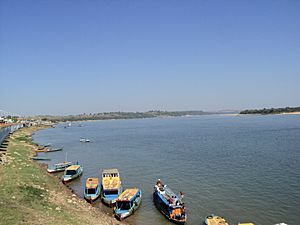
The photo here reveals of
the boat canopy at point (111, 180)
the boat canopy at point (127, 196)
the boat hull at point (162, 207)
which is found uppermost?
the boat canopy at point (111, 180)

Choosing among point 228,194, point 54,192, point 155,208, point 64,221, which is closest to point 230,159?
point 228,194

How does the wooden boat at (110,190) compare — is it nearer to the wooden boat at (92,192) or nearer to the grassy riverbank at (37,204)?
the wooden boat at (92,192)

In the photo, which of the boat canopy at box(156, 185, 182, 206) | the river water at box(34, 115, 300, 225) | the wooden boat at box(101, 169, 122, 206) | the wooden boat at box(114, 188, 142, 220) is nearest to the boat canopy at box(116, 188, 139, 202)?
the wooden boat at box(114, 188, 142, 220)

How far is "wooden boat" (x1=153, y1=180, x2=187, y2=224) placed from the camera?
1219 inches

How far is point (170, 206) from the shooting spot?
3186 centimetres

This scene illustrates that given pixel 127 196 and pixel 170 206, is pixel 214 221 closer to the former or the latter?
pixel 170 206

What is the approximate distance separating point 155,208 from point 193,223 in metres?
6.18

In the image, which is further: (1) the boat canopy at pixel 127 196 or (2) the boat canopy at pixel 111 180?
(2) the boat canopy at pixel 111 180

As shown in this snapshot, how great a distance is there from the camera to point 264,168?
2143 inches

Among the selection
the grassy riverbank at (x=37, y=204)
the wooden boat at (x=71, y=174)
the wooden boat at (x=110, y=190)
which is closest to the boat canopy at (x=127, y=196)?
the wooden boat at (x=110, y=190)

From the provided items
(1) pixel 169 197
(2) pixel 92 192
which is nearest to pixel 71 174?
(2) pixel 92 192

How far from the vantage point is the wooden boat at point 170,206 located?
3095 centimetres

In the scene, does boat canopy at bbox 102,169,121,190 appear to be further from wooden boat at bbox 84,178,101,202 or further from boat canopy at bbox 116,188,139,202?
boat canopy at bbox 116,188,139,202

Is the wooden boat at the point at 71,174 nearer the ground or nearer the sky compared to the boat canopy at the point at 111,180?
nearer the ground
